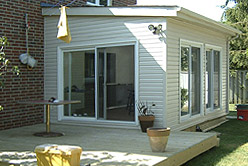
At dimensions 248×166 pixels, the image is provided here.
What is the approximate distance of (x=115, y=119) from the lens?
8.40 meters

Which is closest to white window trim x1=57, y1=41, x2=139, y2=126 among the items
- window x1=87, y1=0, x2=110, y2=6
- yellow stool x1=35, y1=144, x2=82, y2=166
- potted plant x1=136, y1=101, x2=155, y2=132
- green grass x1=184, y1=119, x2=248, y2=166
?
potted plant x1=136, y1=101, x2=155, y2=132

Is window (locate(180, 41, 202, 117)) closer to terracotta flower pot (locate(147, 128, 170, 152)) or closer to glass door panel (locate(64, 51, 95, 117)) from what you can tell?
Result: glass door panel (locate(64, 51, 95, 117))

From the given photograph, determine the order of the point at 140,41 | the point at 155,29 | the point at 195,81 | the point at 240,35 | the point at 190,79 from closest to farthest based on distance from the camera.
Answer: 1. the point at 155,29
2. the point at 140,41
3. the point at 190,79
4. the point at 195,81
5. the point at 240,35

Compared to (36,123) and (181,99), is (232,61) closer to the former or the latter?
(181,99)

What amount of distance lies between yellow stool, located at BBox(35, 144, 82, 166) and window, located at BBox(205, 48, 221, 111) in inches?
244

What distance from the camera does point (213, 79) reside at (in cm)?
1055

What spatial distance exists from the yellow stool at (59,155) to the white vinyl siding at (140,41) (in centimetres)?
348

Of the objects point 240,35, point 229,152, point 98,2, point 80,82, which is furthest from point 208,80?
point 240,35

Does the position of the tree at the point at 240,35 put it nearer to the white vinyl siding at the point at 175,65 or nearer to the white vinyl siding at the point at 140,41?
the white vinyl siding at the point at 175,65

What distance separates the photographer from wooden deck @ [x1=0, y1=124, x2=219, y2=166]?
17.4 feet

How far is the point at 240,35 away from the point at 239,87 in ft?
8.44

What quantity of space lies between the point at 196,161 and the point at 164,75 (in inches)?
79.3

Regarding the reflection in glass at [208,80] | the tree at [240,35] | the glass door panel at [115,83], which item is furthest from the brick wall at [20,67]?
the tree at [240,35]

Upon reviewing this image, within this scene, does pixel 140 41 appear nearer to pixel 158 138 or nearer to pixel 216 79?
pixel 158 138
